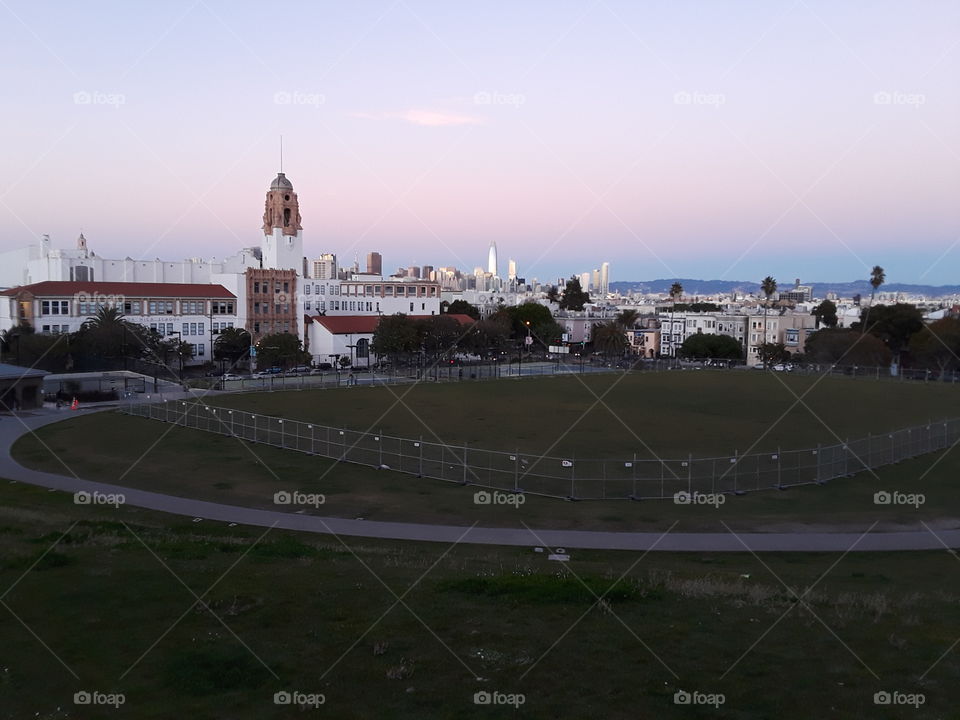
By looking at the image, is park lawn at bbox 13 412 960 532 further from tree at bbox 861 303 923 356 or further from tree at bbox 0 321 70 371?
tree at bbox 861 303 923 356

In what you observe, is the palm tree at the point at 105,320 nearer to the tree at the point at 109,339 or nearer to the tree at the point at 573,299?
the tree at the point at 109,339

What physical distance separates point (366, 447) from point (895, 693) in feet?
86.2

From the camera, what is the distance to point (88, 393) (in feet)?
175

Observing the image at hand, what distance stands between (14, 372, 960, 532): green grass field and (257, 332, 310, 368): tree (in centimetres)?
2343

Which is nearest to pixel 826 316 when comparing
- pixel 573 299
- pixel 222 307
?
pixel 573 299

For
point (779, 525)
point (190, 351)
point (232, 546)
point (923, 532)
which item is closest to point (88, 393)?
point (190, 351)

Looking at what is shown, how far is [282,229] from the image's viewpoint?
324 feet

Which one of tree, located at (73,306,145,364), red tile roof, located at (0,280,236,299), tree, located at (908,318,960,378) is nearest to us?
tree, located at (73,306,145,364)

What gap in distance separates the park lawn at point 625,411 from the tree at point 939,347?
16.9 m

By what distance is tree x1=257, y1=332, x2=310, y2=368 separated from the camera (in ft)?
257

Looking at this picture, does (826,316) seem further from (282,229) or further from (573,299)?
(282,229)

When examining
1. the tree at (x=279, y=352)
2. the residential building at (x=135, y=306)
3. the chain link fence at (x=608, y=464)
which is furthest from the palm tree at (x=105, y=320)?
the chain link fence at (x=608, y=464)

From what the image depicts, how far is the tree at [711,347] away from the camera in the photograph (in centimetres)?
10894

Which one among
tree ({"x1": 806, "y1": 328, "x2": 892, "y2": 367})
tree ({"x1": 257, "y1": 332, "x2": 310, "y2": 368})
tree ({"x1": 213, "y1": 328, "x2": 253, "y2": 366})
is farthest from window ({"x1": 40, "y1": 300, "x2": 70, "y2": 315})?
tree ({"x1": 806, "y1": 328, "x2": 892, "y2": 367})
